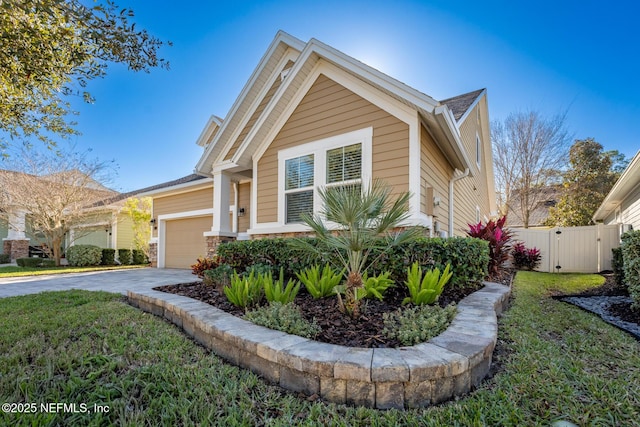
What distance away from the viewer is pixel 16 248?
683 inches

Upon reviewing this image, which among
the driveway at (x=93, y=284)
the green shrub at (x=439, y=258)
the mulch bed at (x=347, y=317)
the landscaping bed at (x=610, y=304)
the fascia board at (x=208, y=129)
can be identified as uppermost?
the fascia board at (x=208, y=129)

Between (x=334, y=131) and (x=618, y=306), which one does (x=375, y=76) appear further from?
(x=618, y=306)

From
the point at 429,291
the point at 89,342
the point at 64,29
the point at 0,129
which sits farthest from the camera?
the point at 0,129

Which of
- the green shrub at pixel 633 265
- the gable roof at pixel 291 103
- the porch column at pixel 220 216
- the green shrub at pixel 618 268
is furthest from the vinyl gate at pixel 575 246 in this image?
the porch column at pixel 220 216

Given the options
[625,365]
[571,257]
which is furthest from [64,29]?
[571,257]

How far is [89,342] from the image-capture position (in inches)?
122

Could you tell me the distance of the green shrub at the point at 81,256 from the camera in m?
14.6

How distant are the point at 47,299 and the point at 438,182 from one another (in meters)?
7.88

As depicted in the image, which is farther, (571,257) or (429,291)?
(571,257)

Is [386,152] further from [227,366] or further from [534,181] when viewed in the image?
[534,181]

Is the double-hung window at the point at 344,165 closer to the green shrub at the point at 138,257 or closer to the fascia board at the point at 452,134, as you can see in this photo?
the fascia board at the point at 452,134

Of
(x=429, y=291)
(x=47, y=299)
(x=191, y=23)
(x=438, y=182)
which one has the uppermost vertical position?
(x=191, y=23)

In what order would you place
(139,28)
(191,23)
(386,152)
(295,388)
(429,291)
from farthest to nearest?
(191,23)
(386,152)
(139,28)
(429,291)
(295,388)

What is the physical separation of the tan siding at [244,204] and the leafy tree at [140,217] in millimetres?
8251
